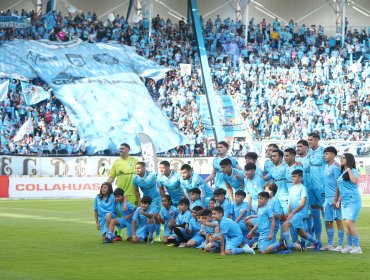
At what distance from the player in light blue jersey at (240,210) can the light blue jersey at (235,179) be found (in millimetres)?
924

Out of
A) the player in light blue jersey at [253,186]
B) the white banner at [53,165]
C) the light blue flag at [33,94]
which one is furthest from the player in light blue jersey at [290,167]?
the light blue flag at [33,94]

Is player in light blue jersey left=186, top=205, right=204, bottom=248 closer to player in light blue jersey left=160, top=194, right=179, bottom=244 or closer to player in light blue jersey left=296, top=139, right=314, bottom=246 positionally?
player in light blue jersey left=160, top=194, right=179, bottom=244

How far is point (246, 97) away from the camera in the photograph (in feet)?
166

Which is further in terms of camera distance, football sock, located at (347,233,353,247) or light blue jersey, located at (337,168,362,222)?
football sock, located at (347,233,353,247)

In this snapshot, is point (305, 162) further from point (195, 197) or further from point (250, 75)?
point (250, 75)

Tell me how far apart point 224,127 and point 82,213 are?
2204 centimetres

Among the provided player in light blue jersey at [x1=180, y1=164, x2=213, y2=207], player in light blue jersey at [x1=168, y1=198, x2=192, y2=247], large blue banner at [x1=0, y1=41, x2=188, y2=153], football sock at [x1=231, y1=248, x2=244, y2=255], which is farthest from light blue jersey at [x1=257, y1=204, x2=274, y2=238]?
large blue banner at [x1=0, y1=41, x2=188, y2=153]

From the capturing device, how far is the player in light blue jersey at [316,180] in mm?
16031

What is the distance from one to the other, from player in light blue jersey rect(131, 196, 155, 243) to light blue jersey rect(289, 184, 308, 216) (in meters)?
3.11

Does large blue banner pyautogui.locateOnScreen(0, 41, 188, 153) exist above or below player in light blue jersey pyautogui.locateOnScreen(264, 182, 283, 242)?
above

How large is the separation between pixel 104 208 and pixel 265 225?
12.5 ft

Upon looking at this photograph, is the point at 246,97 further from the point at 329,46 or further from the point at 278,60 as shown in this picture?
the point at 329,46

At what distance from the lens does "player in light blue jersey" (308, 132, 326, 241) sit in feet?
52.6

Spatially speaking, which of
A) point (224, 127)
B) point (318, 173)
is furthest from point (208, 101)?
point (318, 173)
